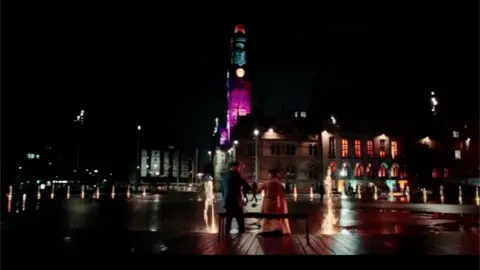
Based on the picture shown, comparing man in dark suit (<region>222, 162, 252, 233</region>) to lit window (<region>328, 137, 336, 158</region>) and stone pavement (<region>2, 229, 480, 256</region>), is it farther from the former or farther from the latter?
lit window (<region>328, 137, 336, 158</region>)

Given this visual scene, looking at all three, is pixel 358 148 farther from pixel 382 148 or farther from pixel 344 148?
pixel 382 148

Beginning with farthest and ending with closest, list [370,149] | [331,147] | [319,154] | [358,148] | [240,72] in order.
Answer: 1. [240,72]
2. [370,149]
3. [358,148]
4. [331,147]
5. [319,154]

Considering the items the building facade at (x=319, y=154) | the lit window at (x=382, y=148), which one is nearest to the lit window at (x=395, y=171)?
the building facade at (x=319, y=154)

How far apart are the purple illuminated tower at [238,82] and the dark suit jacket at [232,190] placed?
10364cm

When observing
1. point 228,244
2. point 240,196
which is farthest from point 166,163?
point 228,244

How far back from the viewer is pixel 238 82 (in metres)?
124

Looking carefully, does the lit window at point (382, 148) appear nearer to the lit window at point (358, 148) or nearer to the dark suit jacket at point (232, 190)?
the lit window at point (358, 148)

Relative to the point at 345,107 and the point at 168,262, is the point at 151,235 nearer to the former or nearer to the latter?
the point at 168,262

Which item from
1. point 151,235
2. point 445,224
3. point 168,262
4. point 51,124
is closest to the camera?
point 168,262

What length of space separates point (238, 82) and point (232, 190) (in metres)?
112

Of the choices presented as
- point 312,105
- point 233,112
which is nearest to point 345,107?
point 312,105

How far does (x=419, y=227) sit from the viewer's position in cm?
1783

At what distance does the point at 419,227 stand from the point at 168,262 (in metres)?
11.8

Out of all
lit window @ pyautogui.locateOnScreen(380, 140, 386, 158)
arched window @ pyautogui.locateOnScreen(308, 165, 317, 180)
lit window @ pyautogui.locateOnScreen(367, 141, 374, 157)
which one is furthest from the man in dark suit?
lit window @ pyautogui.locateOnScreen(380, 140, 386, 158)
